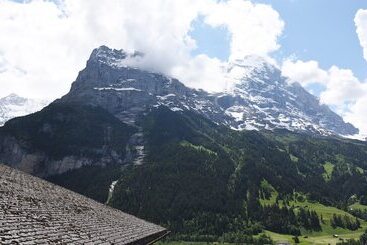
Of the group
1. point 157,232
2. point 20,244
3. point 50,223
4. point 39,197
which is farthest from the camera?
point 157,232

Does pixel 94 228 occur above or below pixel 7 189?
below

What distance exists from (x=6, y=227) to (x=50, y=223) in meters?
3.93

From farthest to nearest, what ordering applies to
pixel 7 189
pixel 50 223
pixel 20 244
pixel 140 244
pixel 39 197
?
pixel 140 244 → pixel 39 197 → pixel 7 189 → pixel 50 223 → pixel 20 244

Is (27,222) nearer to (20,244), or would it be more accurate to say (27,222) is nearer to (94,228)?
(20,244)

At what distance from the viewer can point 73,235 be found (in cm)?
2000

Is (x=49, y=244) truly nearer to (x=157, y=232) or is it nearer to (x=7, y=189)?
(x=7, y=189)

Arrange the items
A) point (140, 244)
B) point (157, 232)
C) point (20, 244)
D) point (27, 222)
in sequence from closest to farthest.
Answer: point (20, 244)
point (27, 222)
point (140, 244)
point (157, 232)

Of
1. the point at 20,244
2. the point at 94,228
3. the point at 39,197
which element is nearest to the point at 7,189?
the point at 39,197

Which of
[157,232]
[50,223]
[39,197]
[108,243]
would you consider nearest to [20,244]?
[50,223]

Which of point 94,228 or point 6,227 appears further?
point 94,228

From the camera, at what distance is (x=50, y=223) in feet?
67.6

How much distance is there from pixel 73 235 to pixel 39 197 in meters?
7.27

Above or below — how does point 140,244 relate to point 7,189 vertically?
below

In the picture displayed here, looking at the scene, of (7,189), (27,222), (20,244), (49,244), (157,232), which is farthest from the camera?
(157,232)
